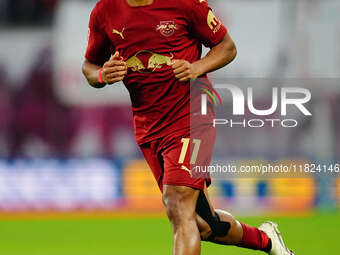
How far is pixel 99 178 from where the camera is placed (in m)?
11.6

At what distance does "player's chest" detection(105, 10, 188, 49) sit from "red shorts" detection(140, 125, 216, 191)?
0.57m

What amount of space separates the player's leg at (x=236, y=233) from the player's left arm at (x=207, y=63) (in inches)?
29.4

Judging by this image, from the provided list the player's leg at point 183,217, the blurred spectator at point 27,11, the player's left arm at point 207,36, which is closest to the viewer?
the player's leg at point 183,217

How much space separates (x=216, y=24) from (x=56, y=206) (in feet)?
23.6

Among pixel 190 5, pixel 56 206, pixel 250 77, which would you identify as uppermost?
pixel 190 5

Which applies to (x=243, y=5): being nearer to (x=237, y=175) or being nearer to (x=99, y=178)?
(x=237, y=175)

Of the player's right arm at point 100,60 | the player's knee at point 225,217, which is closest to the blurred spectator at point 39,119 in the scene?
the player's right arm at point 100,60

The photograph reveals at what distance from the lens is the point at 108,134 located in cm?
1259

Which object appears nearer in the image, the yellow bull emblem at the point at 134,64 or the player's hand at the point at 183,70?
the player's hand at the point at 183,70

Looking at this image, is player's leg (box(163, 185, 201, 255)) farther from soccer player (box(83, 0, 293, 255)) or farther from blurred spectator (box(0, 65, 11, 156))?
blurred spectator (box(0, 65, 11, 156))

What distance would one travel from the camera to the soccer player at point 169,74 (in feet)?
14.3

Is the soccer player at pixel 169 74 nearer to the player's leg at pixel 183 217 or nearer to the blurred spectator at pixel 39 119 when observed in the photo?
the player's leg at pixel 183 217

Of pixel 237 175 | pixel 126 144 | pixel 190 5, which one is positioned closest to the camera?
pixel 190 5

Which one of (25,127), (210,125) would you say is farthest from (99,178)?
(210,125)
